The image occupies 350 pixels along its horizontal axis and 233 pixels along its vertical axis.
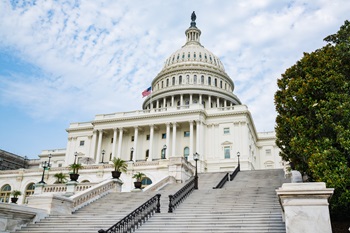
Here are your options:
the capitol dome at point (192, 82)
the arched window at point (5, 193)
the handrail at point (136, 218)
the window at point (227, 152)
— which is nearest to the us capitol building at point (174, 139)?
the window at point (227, 152)

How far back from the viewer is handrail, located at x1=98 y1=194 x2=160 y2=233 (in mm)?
13091

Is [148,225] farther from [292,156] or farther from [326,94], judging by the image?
[326,94]

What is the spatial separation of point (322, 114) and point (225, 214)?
6.52 metres

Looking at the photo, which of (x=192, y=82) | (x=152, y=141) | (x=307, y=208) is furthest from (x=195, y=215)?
(x=192, y=82)

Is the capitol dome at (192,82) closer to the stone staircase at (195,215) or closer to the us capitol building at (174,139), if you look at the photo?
the us capitol building at (174,139)

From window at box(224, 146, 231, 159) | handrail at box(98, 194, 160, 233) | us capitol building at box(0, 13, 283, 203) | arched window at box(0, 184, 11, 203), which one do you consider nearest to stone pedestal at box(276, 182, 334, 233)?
handrail at box(98, 194, 160, 233)

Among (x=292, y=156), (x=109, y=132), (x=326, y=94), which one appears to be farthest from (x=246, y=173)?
(x=109, y=132)

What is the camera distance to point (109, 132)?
67875mm

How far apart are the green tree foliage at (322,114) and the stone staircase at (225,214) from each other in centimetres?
275

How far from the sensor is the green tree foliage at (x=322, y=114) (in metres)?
14.5

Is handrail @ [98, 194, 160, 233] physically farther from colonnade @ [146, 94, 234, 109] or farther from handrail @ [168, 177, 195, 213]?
colonnade @ [146, 94, 234, 109]

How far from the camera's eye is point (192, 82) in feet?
288

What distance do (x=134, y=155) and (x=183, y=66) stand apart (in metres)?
37.9

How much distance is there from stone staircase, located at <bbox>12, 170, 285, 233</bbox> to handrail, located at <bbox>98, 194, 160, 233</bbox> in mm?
284
